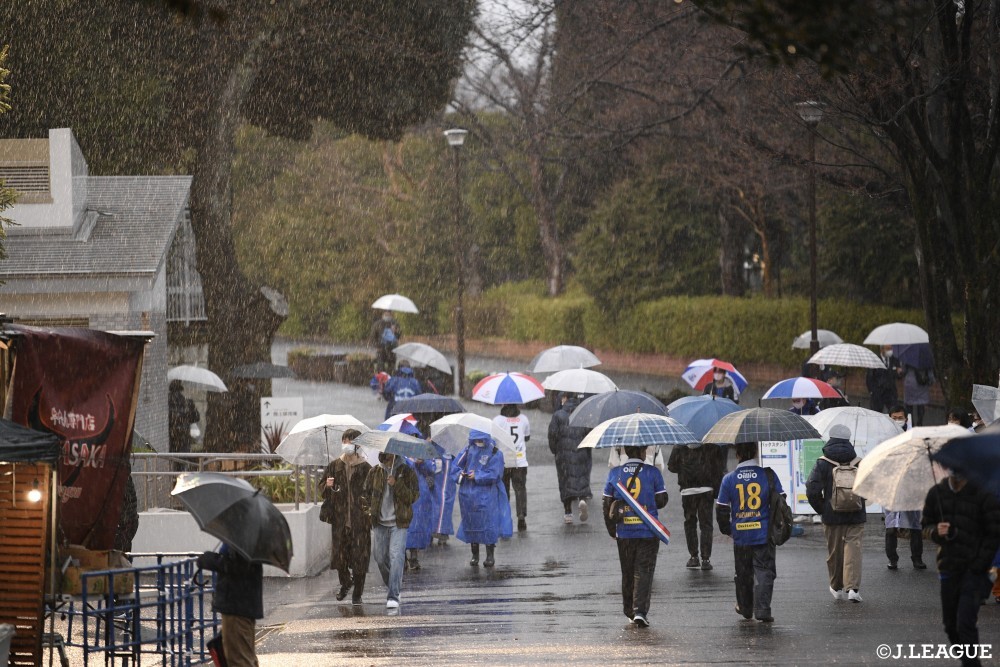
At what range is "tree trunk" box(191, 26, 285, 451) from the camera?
25734 millimetres

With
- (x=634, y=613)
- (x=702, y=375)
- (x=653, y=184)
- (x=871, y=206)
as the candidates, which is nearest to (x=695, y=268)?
(x=653, y=184)

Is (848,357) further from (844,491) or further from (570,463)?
(844,491)

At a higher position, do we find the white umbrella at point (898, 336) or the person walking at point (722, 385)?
the white umbrella at point (898, 336)

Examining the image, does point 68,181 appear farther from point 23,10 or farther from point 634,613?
point 634,613

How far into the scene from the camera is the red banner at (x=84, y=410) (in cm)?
1020

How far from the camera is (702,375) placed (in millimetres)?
21797

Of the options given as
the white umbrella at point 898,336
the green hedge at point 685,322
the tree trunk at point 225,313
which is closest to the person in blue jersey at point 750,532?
the white umbrella at point 898,336

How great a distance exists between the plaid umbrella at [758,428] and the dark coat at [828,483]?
358mm

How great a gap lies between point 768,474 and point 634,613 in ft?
5.58

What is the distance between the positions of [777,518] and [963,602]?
2.51 meters

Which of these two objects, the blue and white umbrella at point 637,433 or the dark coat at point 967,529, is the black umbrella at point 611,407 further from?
the dark coat at point 967,529

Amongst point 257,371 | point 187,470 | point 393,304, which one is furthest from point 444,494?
A: point 393,304

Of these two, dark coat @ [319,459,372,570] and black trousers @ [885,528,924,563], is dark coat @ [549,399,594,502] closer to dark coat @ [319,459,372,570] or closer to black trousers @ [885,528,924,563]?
black trousers @ [885,528,924,563]

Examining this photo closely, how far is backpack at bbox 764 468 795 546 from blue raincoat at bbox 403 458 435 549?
509cm
